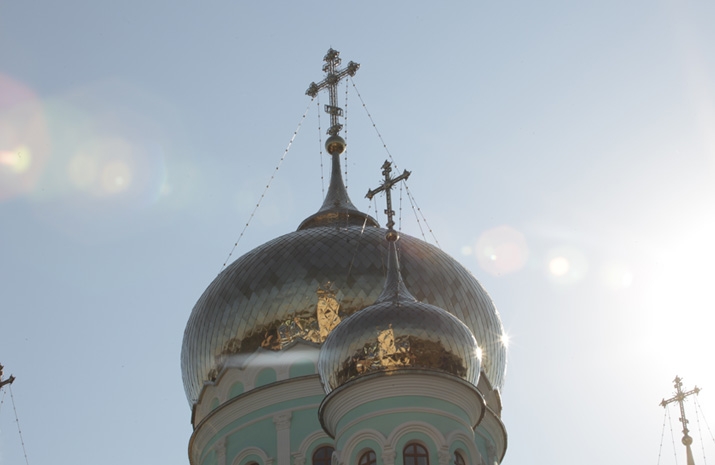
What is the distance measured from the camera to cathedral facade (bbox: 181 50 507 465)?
55.0 ft

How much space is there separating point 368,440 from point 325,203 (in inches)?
324

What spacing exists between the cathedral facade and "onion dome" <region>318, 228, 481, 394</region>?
0.06 ft

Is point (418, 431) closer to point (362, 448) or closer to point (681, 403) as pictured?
point (362, 448)

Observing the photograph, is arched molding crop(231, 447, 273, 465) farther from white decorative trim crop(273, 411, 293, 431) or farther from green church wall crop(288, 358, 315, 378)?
green church wall crop(288, 358, 315, 378)

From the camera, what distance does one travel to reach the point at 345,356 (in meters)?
17.1

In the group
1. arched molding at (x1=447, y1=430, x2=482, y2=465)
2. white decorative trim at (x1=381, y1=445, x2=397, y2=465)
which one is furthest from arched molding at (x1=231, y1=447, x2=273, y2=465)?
arched molding at (x1=447, y1=430, x2=482, y2=465)

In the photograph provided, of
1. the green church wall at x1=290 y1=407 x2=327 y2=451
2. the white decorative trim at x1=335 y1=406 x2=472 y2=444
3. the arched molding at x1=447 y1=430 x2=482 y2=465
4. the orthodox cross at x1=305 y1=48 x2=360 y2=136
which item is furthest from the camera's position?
the orthodox cross at x1=305 y1=48 x2=360 y2=136

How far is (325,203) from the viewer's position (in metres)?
24.2

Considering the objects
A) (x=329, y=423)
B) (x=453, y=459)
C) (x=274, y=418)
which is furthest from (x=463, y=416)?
(x=274, y=418)

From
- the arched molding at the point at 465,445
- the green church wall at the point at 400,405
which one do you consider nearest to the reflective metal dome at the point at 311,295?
the green church wall at the point at 400,405

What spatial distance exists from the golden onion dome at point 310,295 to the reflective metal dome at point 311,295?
2 centimetres

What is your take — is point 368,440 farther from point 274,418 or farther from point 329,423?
point 274,418

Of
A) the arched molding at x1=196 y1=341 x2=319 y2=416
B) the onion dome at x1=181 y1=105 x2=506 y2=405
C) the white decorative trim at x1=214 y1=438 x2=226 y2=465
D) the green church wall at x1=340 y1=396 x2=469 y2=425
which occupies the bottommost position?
the green church wall at x1=340 y1=396 x2=469 y2=425

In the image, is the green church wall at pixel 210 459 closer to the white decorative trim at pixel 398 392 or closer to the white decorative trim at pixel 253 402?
the white decorative trim at pixel 253 402
